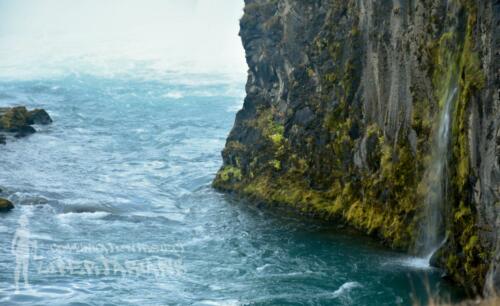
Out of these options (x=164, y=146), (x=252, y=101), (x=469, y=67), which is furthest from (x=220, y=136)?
(x=469, y=67)

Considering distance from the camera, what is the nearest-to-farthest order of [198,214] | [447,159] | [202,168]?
[447,159] < [198,214] < [202,168]

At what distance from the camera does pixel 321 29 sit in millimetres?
33562

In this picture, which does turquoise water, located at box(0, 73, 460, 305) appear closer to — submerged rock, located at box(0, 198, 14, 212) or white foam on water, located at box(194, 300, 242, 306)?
white foam on water, located at box(194, 300, 242, 306)

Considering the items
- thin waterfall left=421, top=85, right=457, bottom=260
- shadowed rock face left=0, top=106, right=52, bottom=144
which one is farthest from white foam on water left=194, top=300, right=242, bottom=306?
shadowed rock face left=0, top=106, right=52, bottom=144

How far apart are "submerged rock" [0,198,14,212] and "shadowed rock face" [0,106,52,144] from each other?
13.9m

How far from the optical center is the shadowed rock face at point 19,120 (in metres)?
48.6

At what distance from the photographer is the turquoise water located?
23.3 m

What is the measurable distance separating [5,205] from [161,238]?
7115 millimetres

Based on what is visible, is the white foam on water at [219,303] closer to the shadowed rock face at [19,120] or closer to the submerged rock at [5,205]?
the submerged rock at [5,205]

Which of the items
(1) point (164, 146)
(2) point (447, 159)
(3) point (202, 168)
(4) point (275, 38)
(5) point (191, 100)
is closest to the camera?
(2) point (447, 159)

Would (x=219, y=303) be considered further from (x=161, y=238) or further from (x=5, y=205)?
(x=5, y=205)

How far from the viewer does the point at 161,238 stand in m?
29.2

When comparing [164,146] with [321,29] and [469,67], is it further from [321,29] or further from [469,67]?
[469,67]

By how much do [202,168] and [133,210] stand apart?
807 cm
